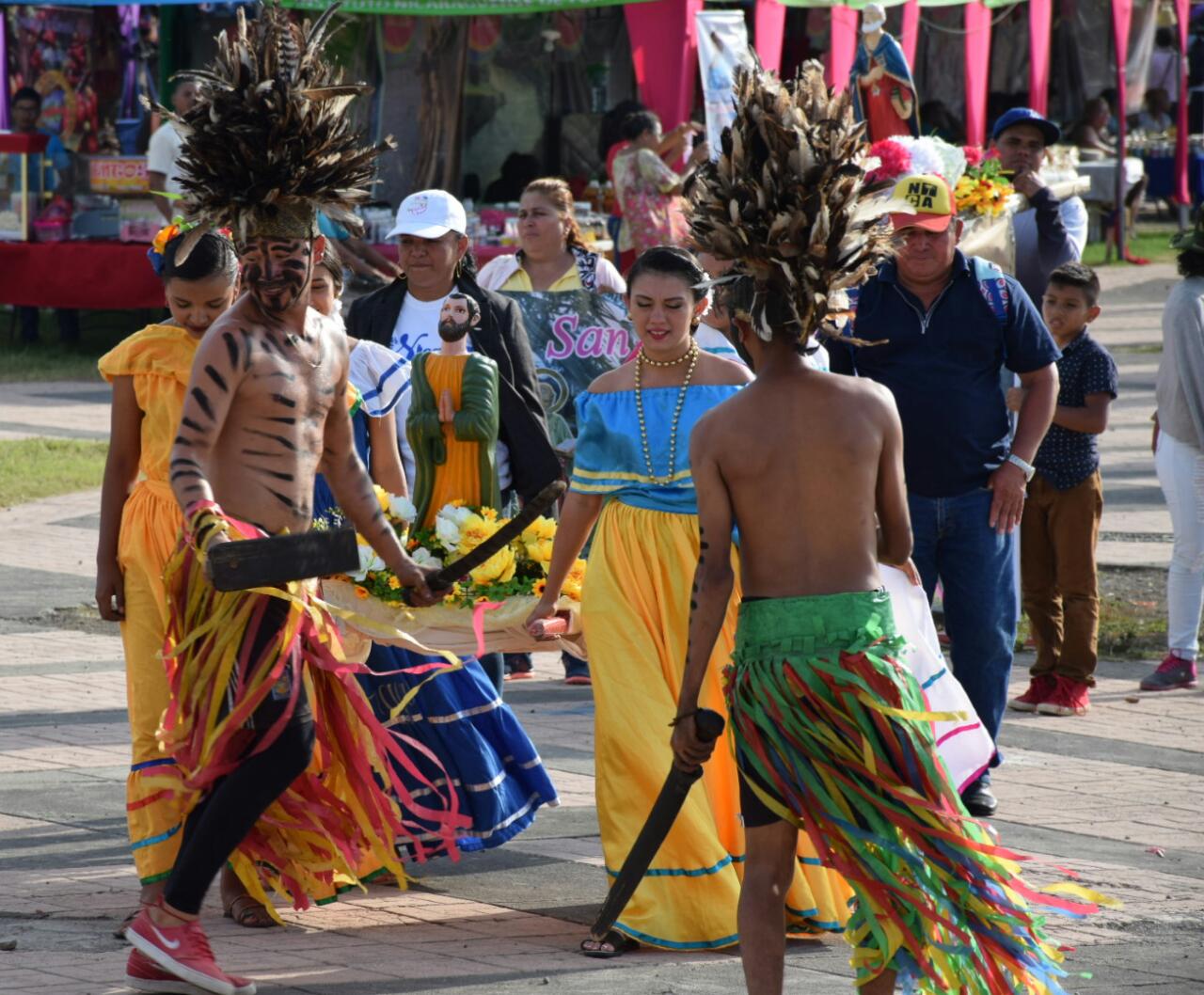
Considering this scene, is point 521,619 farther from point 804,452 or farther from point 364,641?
point 804,452

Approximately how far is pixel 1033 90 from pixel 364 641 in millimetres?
18751

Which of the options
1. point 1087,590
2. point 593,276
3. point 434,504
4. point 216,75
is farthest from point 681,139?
point 216,75

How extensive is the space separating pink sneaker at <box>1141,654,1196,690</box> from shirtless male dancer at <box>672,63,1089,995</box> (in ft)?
14.8

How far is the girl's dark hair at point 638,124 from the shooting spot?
15.4 m

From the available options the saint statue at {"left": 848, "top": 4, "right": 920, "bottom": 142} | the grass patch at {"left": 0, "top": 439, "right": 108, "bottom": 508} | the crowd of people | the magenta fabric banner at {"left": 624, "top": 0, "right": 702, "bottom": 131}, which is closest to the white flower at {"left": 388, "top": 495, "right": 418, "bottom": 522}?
the crowd of people

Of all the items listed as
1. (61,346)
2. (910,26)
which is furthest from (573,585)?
(910,26)

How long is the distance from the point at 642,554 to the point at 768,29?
14.0 m

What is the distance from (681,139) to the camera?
655 inches

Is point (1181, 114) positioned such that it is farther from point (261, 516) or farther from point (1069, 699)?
point (261, 516)

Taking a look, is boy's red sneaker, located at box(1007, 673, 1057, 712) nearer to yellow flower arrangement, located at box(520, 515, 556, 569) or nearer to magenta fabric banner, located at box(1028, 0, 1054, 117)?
yellow flower arrangement, located at box(520, 515, 556, 569)

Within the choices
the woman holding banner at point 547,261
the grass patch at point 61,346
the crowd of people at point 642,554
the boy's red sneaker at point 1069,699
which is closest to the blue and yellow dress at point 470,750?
the crowd of people at point 642,554

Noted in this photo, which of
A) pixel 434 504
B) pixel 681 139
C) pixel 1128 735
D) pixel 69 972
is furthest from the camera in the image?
pixel 681 139

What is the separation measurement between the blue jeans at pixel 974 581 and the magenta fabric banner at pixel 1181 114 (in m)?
21.0

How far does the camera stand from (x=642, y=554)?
18.6ft
